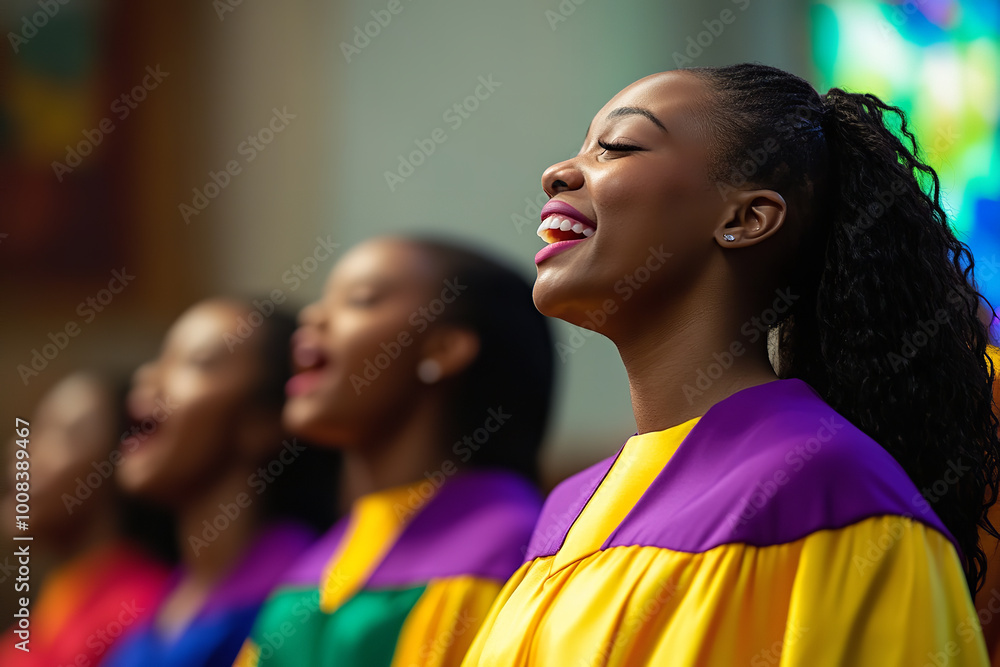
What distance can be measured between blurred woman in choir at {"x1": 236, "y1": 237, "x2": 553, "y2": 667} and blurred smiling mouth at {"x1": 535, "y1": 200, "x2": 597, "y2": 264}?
1.99 ft

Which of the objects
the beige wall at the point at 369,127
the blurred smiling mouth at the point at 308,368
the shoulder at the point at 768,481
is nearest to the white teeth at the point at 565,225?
the shoulder at the point at 768,481

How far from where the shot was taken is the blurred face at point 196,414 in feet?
6.92

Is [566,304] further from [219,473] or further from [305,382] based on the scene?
[219,473]

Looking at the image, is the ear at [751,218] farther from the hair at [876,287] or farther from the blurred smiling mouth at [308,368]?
the blurred smiling mouth at [308,368]

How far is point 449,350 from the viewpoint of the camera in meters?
1.73

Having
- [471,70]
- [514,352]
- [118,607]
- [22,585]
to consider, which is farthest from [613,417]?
[22,585]

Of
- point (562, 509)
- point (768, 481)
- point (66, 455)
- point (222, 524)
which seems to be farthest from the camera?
point (66, 455)

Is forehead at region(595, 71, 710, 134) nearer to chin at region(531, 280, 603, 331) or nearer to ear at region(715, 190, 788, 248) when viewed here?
ear at region(715, 190, 788, 248)

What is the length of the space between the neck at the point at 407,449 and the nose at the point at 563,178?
0.66 metres

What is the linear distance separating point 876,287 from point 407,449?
2.96 feet

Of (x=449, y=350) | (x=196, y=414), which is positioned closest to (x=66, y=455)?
(x=196, y=414)

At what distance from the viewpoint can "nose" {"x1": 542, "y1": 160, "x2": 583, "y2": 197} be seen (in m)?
1.13

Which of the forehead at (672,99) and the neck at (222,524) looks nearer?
the forehead at (672,99)

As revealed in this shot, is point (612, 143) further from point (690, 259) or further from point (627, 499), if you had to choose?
point (627, 499)
